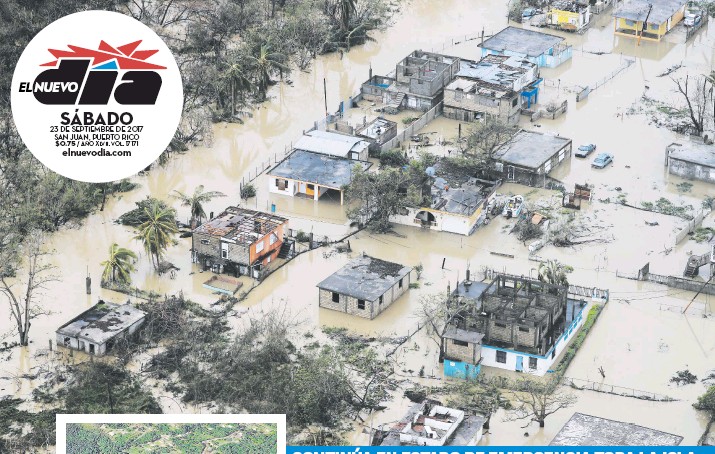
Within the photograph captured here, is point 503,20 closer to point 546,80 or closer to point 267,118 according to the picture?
point 546,80

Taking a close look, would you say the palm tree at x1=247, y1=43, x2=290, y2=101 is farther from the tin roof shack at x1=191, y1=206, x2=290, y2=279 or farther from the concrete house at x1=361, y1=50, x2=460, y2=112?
the tin roof shack at x1=191, y1=206, x2=290, y2=279

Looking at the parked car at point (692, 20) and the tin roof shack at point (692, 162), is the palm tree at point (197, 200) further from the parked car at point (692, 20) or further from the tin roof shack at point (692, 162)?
the parked car at point (692, 20)

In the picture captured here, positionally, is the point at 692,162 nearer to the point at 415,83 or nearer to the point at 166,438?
the point at 415,83

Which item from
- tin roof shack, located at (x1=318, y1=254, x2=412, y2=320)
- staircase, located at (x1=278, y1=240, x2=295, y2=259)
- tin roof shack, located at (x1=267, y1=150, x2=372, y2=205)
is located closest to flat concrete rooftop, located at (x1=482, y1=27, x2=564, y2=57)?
tin roof shack, located at (x1=267, y1=150, x2=372, y2=205)

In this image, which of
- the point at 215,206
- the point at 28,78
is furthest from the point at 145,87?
the point at 215,206

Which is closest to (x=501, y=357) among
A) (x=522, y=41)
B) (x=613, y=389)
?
(x=613, y=389)

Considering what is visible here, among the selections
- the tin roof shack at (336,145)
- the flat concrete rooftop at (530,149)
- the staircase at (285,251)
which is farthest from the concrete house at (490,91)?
the staircase at (285,251)
